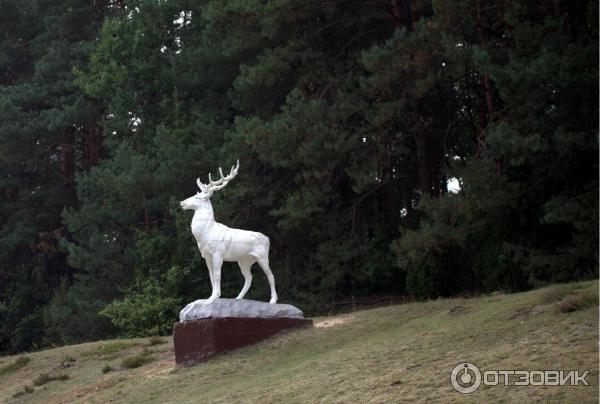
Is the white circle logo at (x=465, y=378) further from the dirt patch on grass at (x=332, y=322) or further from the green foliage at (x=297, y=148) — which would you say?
the green foliage at (x=297, y=148)

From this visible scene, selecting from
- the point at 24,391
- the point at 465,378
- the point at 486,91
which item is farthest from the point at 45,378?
the point at 486,91

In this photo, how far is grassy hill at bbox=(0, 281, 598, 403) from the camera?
12055 millimetres

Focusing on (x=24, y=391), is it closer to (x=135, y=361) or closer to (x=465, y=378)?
(x=135, y=361)

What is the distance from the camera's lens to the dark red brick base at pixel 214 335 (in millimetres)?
18062

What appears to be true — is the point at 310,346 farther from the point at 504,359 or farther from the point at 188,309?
the point at 504,359

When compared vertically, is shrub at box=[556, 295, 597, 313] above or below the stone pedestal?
below

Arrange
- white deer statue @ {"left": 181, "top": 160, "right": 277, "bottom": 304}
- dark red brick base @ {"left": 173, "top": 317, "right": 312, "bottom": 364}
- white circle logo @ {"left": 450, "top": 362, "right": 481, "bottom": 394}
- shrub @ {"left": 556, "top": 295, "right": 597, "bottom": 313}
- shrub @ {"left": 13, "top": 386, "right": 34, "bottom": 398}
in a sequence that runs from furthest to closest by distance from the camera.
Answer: shrub @ {"left": 13, "top": 386, "right": 34, "bottom": 398} → white deer statue @ {"left": 181, "top": 160, "right": 277, "bottom": 304} → dark red brick base @ {"left": 173, "top": 317, "right": 312, "bottom": 364} → shrub @ {"left": 556, "top": 295, "right": 597, "bottom": 313} → white circle logo @ {"left": 450, "top": 362, "right": 481, "bottom": 394}

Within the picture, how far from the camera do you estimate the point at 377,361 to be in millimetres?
14305

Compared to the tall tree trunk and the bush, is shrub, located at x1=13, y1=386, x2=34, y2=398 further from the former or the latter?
the tall tree trunk

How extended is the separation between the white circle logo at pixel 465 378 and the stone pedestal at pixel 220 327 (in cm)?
643

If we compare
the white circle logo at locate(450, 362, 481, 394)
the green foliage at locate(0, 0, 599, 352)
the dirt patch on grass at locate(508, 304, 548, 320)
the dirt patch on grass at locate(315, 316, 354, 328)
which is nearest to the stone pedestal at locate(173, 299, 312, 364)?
the dirt patch on grass at locate(315, 316, 354, 328)

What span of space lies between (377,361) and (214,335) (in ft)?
14.9

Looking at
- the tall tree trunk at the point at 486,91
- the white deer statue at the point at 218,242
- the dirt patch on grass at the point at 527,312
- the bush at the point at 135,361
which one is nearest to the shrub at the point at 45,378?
the bush at the point at 135,361

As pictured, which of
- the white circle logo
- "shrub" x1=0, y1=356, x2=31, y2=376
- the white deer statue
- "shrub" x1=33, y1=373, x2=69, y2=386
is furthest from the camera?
"shrub" x1=0, y1=356, x2=31, y2=376
